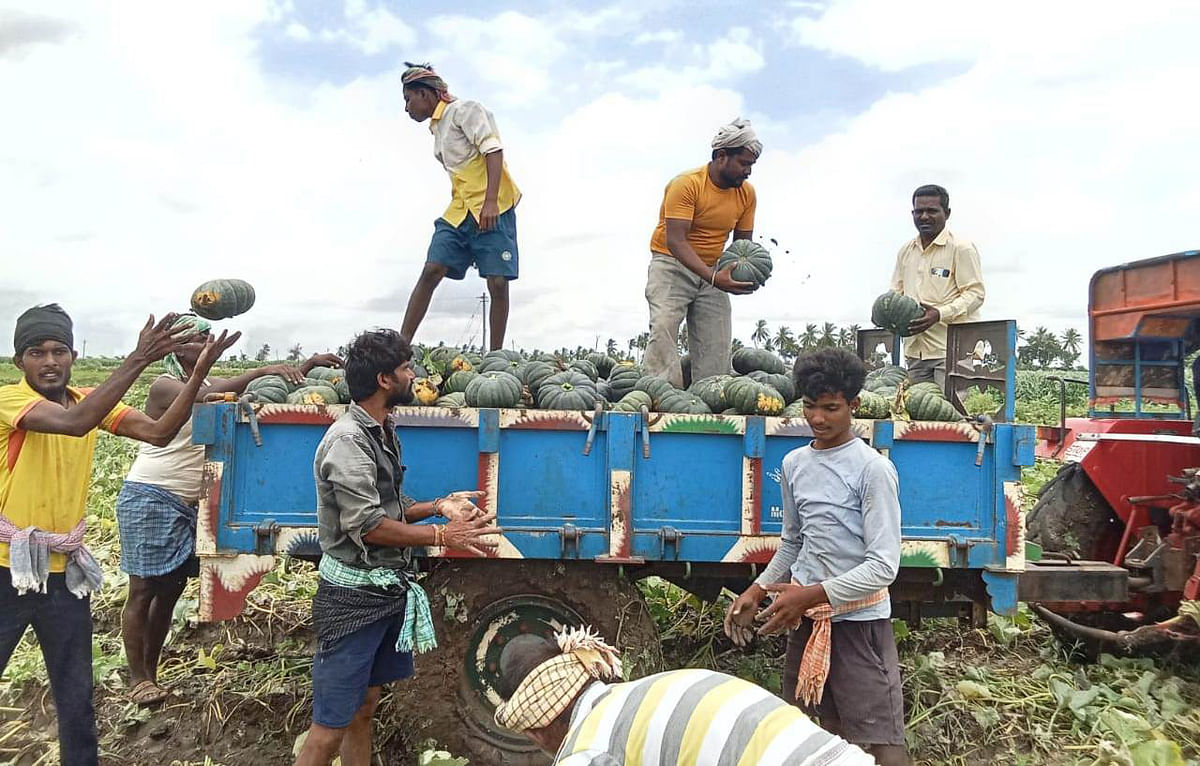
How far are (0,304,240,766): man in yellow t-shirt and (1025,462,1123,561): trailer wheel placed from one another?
542 cm

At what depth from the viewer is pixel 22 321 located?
350 cm

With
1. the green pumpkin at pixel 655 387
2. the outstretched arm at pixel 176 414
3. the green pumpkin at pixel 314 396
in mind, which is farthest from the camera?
the green pumpkin at pixel 655 387

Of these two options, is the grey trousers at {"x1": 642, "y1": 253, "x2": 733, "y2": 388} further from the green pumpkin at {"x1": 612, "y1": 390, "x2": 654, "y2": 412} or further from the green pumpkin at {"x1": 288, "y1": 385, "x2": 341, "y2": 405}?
the green pumpkin at {"x1": 288, "y1": 385, "x2": 341, "y2": 405}

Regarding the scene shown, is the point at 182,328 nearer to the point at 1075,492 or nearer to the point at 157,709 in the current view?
the point at 157,709

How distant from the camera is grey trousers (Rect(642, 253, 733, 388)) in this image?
582 cm

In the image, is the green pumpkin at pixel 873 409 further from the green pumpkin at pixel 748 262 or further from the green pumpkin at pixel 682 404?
the green pumpkin at pixel 748 262

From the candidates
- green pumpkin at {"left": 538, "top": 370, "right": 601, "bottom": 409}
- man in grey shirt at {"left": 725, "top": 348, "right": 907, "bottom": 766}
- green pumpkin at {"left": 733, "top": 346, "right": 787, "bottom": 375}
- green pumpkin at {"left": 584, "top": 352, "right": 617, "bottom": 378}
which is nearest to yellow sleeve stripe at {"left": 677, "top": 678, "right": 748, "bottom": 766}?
man in grey shirt at {"left": 725, "top": 348, "right": 907, "bottom": 766}

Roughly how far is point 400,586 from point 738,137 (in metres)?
3.82

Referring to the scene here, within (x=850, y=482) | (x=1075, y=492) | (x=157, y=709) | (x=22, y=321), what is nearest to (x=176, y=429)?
(x=22, y=321)

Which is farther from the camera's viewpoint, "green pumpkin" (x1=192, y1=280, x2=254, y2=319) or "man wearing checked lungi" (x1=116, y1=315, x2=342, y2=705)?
"green pumpkin" (x1=192, y1=280, x2=254, y2=319)

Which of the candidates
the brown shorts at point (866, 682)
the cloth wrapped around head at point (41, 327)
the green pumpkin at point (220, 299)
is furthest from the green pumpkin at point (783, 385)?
the cloth wrapped around head at point (41, 327)

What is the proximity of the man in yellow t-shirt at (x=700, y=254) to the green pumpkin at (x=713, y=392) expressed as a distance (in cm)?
89

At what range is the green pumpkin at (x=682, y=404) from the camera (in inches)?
169

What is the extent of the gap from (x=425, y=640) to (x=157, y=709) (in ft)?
8.41
